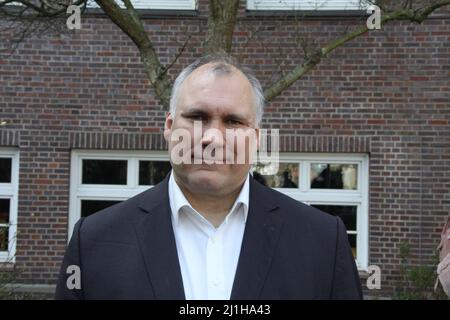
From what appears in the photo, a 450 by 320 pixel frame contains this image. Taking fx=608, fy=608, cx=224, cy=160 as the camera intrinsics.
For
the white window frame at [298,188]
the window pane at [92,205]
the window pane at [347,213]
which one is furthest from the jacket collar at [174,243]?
the window pane at [92,205]

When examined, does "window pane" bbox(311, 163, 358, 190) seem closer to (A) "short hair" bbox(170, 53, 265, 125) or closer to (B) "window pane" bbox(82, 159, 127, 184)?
(B) "window pane" bbox(82, 159, 127, 184)

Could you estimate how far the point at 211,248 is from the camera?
2035 millimetres

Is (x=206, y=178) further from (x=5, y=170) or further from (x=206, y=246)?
(x=5, y=170)

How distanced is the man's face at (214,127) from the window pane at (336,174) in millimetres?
5564

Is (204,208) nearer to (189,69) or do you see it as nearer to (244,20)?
(189,69)

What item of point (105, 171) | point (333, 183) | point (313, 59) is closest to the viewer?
point (313, 59)

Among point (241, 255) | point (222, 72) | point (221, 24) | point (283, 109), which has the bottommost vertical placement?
point (241, 255)

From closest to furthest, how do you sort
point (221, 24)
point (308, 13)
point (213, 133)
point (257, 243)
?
point (213, 133) → point (257, 243) → point (221, 24) → point (308, 13)

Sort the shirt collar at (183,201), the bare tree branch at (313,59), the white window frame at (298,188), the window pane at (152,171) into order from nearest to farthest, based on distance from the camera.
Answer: the shirt collar at (183,201)
the bare tree branch at (313,59)
the white window frame at (298,188)
the window pane at (152,171)

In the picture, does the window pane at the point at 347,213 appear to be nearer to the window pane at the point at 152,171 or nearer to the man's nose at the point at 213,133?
the window pane at the point at 152,171

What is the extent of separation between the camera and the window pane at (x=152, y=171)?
7586 mm

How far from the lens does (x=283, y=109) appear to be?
7.43 metres

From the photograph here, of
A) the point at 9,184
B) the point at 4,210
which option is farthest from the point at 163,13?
A: the point at 4,210

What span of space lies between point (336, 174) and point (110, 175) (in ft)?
9.24
